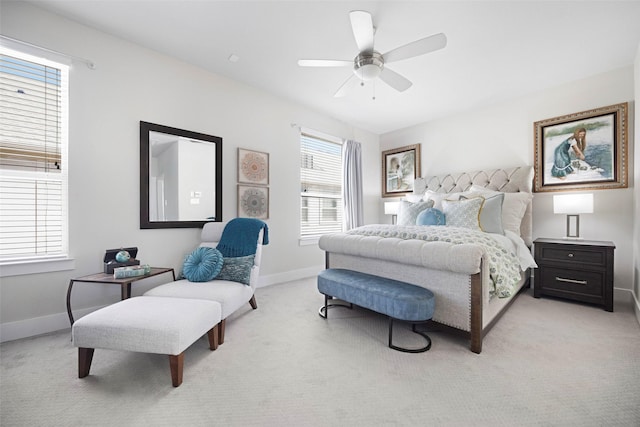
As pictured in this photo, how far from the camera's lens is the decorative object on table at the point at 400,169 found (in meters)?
4.90

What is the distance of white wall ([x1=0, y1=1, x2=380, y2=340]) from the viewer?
2156mm

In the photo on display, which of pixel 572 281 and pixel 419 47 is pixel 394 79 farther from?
pixel 572 281

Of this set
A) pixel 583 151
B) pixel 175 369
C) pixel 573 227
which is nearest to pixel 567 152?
pixel 583 151

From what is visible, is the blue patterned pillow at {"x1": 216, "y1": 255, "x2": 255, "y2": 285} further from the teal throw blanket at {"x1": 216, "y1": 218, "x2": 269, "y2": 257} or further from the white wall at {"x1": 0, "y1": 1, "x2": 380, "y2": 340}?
the white wall at {"x1": 0, "y1": 1, "x2": 380, "y2": 340}

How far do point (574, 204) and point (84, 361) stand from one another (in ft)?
15.3

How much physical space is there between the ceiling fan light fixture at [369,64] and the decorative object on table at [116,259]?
269 centimetres

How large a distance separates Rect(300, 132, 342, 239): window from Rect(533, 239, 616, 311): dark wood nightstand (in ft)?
9.61

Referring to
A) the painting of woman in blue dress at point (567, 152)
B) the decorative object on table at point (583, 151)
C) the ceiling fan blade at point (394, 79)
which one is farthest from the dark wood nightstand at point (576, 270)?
the ceiling fan blade at point (394, 79)

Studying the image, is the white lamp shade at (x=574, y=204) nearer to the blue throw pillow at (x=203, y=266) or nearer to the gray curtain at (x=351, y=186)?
the gray curtain at (x=351, y=186)

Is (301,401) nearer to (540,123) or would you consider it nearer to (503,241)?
(503,241)

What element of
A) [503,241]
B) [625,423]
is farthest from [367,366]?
[503,241]

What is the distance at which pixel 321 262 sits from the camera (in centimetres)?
439

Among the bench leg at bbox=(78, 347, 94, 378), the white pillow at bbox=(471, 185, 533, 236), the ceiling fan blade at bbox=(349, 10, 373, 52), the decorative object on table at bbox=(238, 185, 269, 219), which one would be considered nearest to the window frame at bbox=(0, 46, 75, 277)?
the bench leg at bbox=(78, 347, 94, 378)

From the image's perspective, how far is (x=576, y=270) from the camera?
9.19ft
